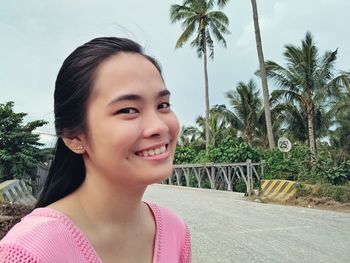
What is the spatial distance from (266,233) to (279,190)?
452 cm

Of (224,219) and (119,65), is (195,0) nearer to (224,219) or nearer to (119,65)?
(224,219)

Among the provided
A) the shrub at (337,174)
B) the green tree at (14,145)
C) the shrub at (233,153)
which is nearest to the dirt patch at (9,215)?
the green tree at (14,145)

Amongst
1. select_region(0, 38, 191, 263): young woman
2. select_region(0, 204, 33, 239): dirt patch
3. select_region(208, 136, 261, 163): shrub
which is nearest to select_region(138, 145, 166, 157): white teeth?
select_region(0, 38, 191, 263): young woman

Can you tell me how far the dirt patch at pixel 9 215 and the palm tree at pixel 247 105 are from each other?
23.5 metres

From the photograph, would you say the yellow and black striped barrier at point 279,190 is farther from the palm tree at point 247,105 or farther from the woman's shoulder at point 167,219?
the palm tree at point 247,105

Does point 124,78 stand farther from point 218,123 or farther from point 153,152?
point 218,123

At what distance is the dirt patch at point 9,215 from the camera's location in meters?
4.17

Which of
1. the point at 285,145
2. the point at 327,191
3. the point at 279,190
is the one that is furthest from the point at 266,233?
the point at 285,145

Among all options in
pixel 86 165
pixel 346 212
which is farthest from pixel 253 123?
pixel 86 165

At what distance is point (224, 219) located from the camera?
7.39 meters

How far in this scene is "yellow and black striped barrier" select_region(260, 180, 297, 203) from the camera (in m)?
10.3

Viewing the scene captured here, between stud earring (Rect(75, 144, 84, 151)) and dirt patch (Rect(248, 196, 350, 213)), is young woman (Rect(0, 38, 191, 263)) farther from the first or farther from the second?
dirt patch (Rect(248, 196, 350, 213))

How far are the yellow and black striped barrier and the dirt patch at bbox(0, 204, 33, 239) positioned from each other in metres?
7.14

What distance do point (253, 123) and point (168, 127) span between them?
89.2 feet
